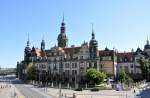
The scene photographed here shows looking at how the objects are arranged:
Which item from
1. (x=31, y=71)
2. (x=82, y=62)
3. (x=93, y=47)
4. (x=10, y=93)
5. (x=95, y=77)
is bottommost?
(x=10, y=93)

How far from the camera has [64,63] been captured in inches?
4183

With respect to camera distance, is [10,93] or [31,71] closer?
[10,93]

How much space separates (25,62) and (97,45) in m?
34.7

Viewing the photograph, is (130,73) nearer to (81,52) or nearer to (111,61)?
(111,61)

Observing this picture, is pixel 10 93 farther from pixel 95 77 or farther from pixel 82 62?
pixel 82 62

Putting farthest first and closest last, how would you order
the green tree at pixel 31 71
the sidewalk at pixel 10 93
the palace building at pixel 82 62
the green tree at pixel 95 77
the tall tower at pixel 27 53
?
the tall tower at pixel 27 53, the green tree at pixel 31 71, the palace building at pixel 82 62, the green tree at pixel 95 77, the sidewalk at pixel 10 93

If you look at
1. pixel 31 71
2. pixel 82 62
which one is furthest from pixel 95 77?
pixel 31 71

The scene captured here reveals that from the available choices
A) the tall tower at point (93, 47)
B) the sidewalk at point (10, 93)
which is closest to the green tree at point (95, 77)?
the tall tower at point (93, 47)

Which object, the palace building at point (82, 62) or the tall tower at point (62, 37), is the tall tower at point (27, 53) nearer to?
the palace building at point (82, 62)

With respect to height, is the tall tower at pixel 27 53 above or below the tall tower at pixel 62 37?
below

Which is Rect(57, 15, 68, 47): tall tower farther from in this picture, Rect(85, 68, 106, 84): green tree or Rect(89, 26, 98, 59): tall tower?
Rect(85, 68, 106, 84): green tree

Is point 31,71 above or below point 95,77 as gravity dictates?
above

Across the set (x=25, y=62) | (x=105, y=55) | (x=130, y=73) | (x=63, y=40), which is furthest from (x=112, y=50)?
(x=25, y=62)

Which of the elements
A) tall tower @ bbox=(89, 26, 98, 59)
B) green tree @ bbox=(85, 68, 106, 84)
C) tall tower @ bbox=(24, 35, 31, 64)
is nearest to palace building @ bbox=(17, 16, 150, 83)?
tall tower @ bbox=(89, 26, 98, 59)
